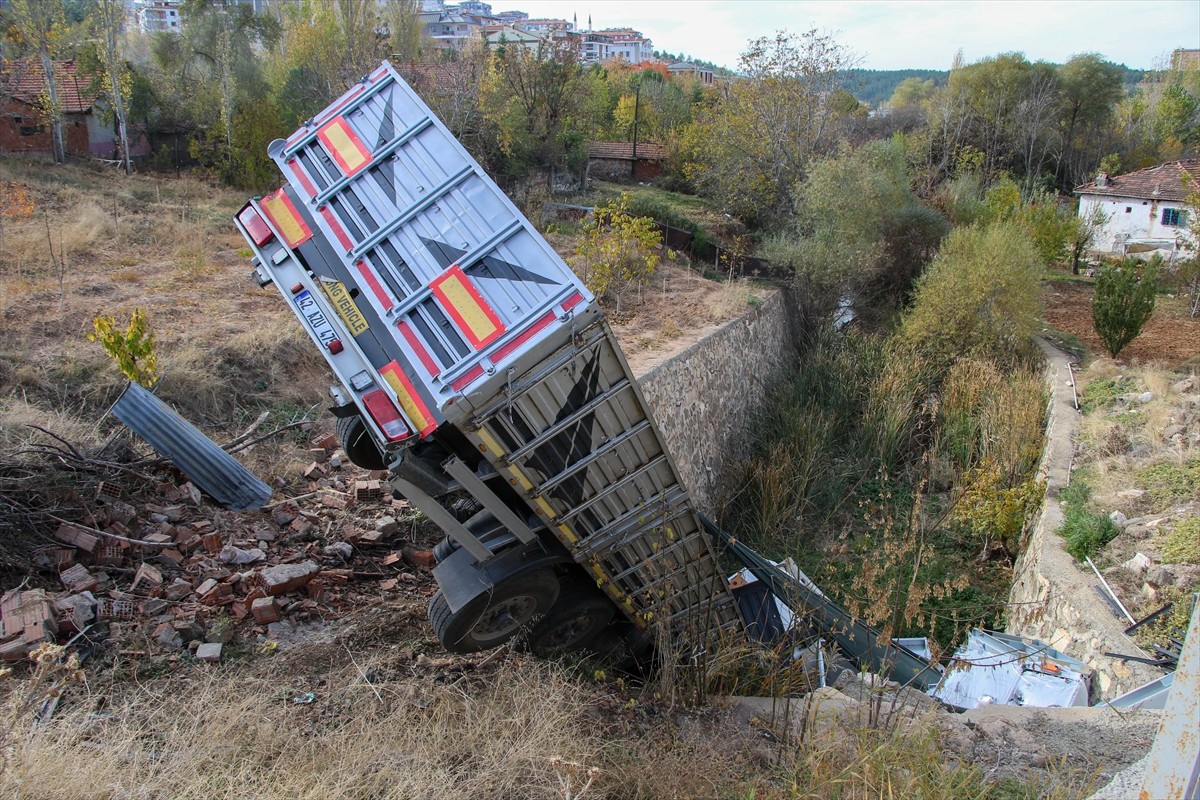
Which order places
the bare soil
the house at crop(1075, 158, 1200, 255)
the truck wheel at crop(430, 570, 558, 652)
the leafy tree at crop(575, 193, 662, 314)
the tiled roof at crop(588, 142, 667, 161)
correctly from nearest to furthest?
1. the truck wheel at crop(430, 570, 558, 652)
2. the leafy tree at crop(575, 193, 662, 314)
3. the bare soil
4. the tiled roof at crop(588, 142, 667, 161)
5. the house at crop(1075, 158, 1200, 255)

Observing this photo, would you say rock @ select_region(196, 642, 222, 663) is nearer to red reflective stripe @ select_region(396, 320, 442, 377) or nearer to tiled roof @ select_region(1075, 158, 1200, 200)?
red reflective stripe @ select_region(396, 320, 442, 377)

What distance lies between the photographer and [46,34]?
20094mm

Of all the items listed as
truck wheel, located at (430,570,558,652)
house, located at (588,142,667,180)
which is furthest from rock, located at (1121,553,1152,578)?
house, located at (588,142,667,180)

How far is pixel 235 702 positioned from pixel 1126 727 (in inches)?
210

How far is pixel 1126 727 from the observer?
4.93 metres

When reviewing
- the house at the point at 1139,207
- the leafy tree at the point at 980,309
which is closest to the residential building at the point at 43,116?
the leafy tree at the point at 980,309

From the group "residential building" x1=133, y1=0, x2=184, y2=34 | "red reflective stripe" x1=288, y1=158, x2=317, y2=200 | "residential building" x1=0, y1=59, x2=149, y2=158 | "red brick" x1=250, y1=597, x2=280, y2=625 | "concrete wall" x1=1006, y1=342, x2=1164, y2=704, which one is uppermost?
"residential building" x1=133, y1=0, x2=184, y2=34

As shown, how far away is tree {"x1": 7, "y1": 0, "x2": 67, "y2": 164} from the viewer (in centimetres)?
1998

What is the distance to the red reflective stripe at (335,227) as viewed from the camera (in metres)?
4.97

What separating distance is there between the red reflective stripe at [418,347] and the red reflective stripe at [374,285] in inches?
7.2

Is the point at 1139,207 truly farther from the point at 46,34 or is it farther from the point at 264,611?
the point at 46,34

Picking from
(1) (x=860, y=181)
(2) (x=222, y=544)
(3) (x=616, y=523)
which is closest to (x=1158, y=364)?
(1) (x=860, y=181)

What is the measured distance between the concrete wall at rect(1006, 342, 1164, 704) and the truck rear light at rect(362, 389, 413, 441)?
11.7 ft

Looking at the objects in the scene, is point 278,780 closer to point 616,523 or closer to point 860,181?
point 616,523
